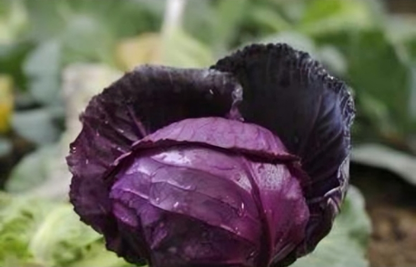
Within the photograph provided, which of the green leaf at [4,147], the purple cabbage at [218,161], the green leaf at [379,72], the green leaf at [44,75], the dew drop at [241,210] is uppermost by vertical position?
the green leaf at [44,75]

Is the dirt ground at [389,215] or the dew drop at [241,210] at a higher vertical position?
the dirt ground at [389,215]

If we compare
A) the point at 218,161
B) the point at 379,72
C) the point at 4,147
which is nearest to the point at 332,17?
the point at 379,72

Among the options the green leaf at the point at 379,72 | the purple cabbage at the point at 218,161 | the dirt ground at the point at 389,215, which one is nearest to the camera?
the purple cabbage at the point at 218,161

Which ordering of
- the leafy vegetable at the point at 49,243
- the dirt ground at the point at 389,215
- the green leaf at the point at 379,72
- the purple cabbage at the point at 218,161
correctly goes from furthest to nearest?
the green leaf at the point at 379,72, the dirt ground at the point at 389,215, the leafy vegetable at the point at 49,243, the purple cabbage at the point at 218,161

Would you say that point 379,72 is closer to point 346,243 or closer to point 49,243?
point 346,243

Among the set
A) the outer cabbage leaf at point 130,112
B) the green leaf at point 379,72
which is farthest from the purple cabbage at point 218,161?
the green leaf at point 379,72

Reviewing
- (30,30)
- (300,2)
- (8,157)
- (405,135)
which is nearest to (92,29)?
(30,30)

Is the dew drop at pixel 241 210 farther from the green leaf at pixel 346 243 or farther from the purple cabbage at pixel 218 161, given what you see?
the green leaf at pixel 346 243

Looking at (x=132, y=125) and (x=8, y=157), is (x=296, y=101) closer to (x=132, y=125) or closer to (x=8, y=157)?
(x=132, y=125)
